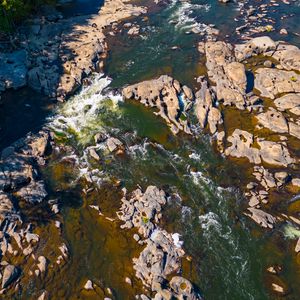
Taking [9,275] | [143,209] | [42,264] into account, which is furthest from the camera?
[143,209]

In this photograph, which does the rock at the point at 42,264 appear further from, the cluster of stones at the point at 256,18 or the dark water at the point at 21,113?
the cluster of stones at the point at 256,18

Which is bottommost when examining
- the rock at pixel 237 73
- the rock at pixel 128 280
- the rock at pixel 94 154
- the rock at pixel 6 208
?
the rock at pixel 128 280

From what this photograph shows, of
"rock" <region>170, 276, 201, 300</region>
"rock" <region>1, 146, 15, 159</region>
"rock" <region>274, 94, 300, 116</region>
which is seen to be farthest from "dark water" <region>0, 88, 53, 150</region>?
"rock" <region>274, 94, 300, 116</region>

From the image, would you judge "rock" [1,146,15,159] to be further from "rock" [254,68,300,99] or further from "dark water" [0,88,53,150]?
"rock" [254,68,300,99]

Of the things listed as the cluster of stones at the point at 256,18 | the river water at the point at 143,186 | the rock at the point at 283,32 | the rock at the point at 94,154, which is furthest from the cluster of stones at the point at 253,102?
the rock at the point at 94,154

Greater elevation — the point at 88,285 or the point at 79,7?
the point at 79,7

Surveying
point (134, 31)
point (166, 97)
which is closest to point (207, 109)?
point (166, 97)

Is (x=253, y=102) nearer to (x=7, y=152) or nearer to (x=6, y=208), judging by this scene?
(x=7, y=152)
